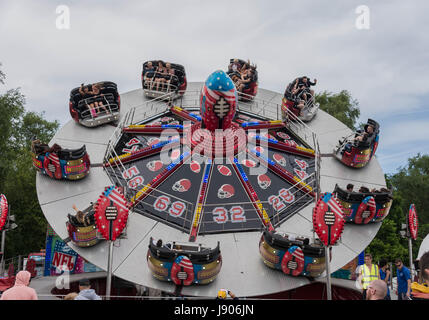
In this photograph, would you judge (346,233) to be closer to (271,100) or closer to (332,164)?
(332,164)

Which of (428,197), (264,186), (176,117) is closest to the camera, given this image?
(264,186)

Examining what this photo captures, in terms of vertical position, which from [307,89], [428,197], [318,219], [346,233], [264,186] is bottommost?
[428,197]

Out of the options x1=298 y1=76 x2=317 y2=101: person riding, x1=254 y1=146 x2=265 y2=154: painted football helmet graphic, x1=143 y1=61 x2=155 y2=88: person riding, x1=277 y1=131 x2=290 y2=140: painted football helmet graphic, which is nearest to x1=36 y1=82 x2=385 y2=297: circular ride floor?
x1=277 y1=131 x2=290 y2=140: painted football helmet graphic

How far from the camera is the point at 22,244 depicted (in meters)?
26.8

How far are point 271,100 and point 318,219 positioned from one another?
11.3 metres

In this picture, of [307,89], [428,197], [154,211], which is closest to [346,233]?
[154,211]

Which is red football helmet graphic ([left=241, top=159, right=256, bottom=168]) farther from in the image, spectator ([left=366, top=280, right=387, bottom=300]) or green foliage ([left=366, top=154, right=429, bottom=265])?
green foliage ([left=366, top=154, right=429, bottom=265])

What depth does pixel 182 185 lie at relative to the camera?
13.6 metres

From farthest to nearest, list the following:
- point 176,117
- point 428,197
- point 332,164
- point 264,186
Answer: point 428,197, point 176,117, point 332,164, point 264,186

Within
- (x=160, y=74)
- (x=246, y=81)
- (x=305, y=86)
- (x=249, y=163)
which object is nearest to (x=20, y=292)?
(x=249, y=163)

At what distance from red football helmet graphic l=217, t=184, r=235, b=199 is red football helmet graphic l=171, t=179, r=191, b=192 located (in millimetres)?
1012

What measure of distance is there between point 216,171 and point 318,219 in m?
5.11

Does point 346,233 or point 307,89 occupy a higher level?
point 307,89

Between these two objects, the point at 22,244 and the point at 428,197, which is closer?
the point at 22,244
